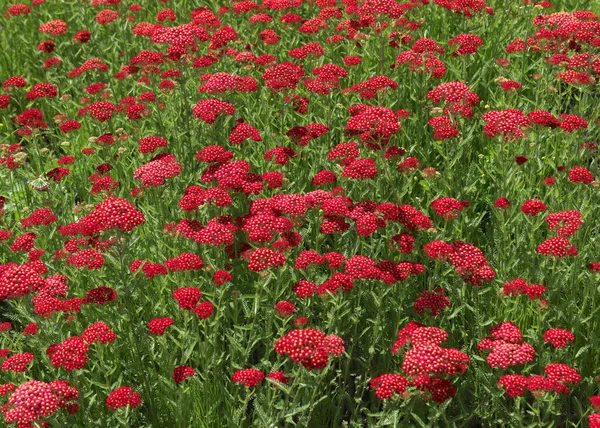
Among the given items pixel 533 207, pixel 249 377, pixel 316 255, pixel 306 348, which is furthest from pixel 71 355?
pixel 533 207

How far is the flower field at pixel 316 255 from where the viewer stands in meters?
3.78

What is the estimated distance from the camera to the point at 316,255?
13.4ft

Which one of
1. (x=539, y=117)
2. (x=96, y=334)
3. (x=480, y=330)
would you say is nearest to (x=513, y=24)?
(x=539, y=117)

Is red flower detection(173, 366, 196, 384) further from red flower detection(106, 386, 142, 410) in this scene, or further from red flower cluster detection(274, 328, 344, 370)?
red flower cluster detection(274, 328, 344, 370)

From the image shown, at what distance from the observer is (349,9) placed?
6.76m

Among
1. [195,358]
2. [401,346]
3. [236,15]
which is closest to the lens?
[401,346]

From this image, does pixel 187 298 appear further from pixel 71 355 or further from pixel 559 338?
pixel 559 338

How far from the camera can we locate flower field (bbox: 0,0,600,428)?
3783mm

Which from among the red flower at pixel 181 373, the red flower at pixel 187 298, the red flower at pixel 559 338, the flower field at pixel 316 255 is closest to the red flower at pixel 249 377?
the flower field at pixel 316 255

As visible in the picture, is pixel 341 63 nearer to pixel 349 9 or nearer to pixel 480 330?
pixel 349 9

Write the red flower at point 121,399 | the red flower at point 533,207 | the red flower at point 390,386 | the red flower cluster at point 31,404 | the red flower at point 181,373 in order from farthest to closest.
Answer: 1. the red flower at point 533,207
2. the red flower at point 181,373
3. the red flower at point 121,399
4. the red flower at point 390,386
5. the red flower cluster at point 31,404

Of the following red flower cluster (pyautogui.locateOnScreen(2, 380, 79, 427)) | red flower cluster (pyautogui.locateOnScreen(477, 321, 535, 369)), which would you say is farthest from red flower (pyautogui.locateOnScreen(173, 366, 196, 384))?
red flower cluster (pyautogui.locateOnScreen(477, 321, 535, 369))

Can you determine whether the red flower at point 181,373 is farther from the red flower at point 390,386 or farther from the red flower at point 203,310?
the red flower at point 390,386

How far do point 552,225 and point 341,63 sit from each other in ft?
10.6
